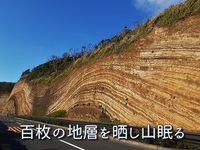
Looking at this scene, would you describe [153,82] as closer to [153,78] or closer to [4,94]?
[153,78]

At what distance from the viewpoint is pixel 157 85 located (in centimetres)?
1620

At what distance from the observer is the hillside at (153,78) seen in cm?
1386

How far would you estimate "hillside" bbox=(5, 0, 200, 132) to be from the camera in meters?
13.9

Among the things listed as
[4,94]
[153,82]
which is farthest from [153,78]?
[4,94]

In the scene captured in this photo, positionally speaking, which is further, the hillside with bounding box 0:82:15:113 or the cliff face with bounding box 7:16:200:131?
the hillside with bounding box 0:82:15:113

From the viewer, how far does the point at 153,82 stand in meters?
16.7

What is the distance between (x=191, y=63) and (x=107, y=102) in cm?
1093

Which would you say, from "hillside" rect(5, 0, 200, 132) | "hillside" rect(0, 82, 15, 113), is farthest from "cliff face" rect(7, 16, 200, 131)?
"hillside" rect(0, 82, 15, 113)

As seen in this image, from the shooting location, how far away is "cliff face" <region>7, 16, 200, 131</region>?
45.1 ft

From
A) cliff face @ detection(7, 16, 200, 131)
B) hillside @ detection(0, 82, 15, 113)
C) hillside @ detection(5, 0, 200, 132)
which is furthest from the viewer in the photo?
hillside @ detection(0, 82, 15, 113)

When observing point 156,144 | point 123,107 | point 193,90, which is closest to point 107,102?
point 123,107

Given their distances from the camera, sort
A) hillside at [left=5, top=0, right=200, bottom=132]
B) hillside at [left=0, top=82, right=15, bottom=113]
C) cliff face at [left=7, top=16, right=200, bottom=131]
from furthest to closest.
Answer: hillside at [left=0, top=82, right=15, bottom=113], hillside at [left=5, top=0, right=200, bottom=132], cliff face at [left=7, top=16, right=200, bottom=131]

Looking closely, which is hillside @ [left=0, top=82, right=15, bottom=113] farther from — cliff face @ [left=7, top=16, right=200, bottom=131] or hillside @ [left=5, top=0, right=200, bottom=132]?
cliff face @ [left=7, top=16, right=200, bottom=131]

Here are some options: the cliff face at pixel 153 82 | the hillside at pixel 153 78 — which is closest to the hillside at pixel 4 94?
the hillside at pixel 153 78
